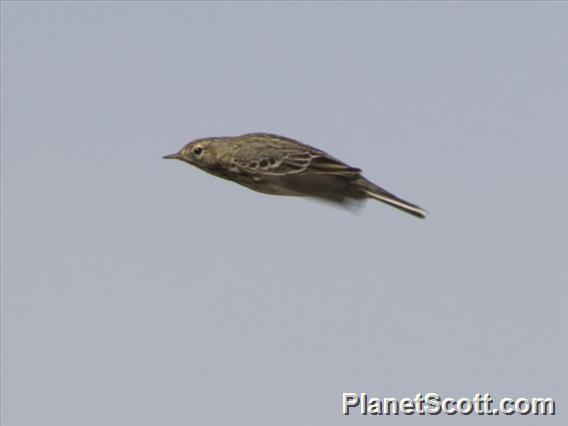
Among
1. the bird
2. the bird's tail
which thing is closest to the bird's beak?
the bird

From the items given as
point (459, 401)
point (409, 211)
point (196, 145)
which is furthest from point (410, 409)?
point (196, 145)

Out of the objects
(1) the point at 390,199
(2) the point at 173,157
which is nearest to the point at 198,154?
(2) the point at 173,157

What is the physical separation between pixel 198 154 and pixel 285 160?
6.78ft

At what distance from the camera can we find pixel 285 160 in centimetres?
2461

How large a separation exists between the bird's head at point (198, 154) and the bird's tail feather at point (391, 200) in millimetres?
3296

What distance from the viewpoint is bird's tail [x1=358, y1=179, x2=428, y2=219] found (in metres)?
23.4

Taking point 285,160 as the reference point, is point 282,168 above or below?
below

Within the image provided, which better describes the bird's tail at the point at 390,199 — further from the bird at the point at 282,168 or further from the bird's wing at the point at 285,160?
the bird's wing at the point at 285,160

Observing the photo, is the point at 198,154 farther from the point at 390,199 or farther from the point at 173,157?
the point at 390,199

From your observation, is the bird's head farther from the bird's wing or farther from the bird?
the bird's wing

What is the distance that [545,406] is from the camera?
25.4 meters

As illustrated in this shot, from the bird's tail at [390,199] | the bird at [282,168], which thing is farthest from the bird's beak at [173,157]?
the bird's tail at [390,199]

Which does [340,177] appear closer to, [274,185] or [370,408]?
[274,185]

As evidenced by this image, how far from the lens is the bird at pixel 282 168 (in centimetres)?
2339
